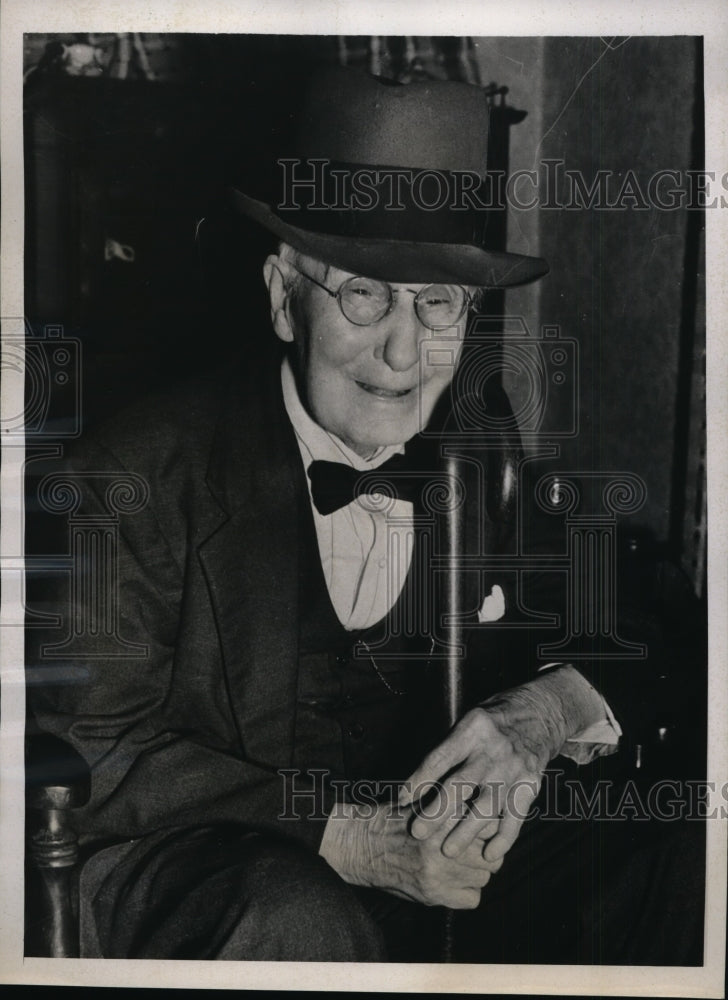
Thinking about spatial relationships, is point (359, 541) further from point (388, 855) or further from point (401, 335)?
point (388, 855)

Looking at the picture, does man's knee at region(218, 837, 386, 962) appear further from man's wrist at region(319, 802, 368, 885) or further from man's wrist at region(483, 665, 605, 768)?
man's wrist at region(483, 665, 605, 768)

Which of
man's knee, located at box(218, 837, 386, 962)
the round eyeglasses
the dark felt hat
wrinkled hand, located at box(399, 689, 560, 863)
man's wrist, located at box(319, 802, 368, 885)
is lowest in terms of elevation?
man's knee, located at box(218, 837, 386, 962)

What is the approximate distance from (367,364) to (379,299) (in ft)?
0.34

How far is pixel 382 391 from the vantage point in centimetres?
166

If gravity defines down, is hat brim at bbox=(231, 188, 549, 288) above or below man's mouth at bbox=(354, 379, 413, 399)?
above

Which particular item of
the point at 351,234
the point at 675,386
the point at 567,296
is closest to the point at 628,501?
the point at 675,386

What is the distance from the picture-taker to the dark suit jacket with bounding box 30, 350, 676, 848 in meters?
1.65

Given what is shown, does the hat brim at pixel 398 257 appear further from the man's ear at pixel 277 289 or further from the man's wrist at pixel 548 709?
the man's wrist at pixel 548 709

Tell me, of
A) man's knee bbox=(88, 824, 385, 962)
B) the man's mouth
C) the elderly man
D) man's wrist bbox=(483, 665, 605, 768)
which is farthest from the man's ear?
man's knee bbox=(88, 824, 385, 962)

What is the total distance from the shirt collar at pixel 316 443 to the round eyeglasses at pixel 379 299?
0.48 feet

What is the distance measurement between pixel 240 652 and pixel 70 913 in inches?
21.0

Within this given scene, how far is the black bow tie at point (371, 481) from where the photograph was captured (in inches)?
66.0

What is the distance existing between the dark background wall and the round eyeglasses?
Answer: 11cm

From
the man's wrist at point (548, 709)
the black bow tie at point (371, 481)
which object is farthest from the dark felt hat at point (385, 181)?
the man's wrist at point (548, 709)
